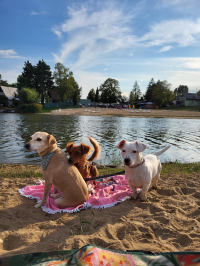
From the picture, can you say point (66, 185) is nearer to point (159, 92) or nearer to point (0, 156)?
point (0, 156)

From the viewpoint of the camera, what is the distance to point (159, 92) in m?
94.2

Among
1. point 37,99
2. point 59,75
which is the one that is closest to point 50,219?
point 37,99

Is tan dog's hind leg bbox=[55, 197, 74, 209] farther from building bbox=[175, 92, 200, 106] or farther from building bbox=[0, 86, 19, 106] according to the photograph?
building bbox=[175, 92, 200, 106]

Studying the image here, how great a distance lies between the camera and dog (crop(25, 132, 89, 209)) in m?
4.05

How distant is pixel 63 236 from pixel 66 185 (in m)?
1.12

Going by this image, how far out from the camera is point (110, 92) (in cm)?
10675

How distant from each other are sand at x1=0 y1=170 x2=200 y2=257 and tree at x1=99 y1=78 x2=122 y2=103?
102498 millimetres

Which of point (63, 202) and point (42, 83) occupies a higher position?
point (42, 83)

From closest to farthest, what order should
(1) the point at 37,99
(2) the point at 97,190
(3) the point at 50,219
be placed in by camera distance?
(3) the point at 50,219, (2) the point at 97,190, (1) the point at 37,99

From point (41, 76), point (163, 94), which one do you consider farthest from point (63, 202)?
point (163, 94)

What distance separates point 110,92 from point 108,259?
107186mm

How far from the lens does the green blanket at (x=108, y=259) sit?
216cm

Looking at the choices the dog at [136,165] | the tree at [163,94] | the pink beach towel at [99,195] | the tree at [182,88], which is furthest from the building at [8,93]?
the tree at [182,88]

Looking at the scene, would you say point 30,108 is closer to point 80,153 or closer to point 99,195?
point 80,153
